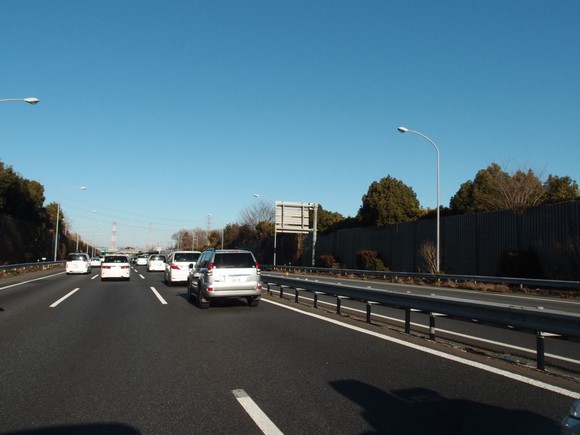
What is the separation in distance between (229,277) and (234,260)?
1.84ft

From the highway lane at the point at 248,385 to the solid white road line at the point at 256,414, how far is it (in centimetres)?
7

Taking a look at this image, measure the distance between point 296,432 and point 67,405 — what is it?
272cm

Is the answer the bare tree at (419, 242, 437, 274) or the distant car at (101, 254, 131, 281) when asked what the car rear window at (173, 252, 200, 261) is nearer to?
the distant car at (101, 254, 131, 281)

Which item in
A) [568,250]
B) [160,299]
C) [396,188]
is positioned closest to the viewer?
[160,299]

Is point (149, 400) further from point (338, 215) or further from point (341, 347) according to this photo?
point (338, 215)

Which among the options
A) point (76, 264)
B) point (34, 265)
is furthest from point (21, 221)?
point (76, 264)

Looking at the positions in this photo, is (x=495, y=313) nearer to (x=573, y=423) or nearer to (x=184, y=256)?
(x=573, y=423)

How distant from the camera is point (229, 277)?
1487 cm

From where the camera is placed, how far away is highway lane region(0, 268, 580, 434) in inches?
208

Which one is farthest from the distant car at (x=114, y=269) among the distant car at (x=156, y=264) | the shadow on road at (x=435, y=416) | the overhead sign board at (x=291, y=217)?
the shadow on road at (x=435, y=416)

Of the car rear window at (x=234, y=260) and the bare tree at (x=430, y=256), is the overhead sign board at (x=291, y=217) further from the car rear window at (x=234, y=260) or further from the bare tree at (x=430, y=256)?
the car rear window at (x=234, y=260)

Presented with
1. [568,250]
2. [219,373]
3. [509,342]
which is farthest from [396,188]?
[219,373]

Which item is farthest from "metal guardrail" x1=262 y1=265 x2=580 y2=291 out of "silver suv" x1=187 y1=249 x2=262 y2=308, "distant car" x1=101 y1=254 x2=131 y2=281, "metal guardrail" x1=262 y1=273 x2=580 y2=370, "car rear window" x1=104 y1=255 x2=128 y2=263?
"car rear window" x1=104 y1=255 x2=128 y2=263

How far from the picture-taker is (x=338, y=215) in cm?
7469
